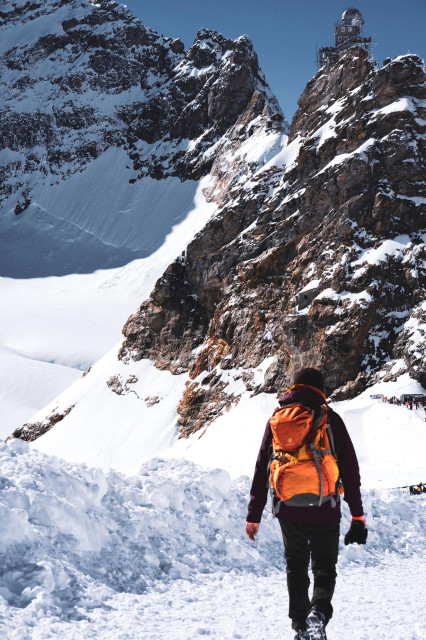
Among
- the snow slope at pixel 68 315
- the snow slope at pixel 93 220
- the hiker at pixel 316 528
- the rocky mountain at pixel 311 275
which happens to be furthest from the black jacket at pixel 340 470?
the snow slope at pixel 93 220

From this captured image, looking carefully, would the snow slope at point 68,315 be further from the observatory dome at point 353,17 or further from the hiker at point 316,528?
the hiker at point 316,528

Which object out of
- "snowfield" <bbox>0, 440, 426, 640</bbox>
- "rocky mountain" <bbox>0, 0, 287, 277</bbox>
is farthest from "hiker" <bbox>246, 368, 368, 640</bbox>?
"rocky mountain" <bbox>0, 0, 287, 277</bbox>

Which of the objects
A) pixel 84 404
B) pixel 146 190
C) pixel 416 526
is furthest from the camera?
pixel 146 190

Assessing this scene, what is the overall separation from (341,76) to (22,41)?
180562 millimetres

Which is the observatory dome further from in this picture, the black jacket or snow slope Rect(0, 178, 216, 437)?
the black jacket

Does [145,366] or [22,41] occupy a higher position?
[22,41]

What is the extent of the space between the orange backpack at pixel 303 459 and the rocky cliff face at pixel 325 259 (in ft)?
88.0

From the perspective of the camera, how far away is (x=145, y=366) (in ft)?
171

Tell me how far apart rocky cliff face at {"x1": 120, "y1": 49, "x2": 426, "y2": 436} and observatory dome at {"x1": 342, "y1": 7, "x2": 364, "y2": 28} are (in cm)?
Answer: 1454

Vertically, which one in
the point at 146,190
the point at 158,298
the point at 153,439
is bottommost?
the point at 153,439

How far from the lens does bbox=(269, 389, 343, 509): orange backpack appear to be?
4449mm

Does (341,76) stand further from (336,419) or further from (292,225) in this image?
(336,419)

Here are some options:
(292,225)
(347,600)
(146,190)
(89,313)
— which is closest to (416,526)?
(347,600)

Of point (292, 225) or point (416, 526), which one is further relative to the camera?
point (292, 225)
